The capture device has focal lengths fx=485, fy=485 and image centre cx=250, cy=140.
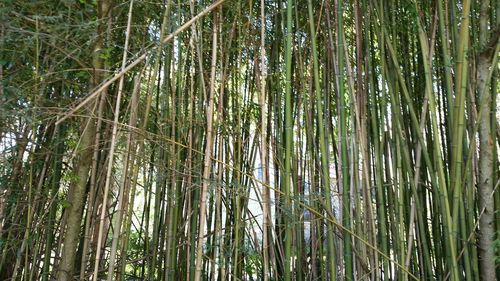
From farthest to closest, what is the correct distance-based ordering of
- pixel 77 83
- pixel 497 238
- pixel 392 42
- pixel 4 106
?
pixel 392 42 → pixel 77 83 → pixel 497 238 → pixel 4 106

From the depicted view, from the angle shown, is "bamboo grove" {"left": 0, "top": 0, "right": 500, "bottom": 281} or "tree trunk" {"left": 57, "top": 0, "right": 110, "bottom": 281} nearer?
"bamboo grove" {"left": 0, "top": 0, "right": 500, "bottom": 281}

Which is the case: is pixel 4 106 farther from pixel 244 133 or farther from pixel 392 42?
pixel 392 42

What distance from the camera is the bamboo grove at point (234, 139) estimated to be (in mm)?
1875

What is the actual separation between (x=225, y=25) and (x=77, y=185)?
3.51ft

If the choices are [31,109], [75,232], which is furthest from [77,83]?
[75,232]

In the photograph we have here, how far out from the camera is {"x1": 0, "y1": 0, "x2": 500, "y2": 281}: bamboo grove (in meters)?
1.88

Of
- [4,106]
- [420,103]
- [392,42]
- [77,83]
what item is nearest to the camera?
[4,106]

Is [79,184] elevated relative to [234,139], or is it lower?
lower

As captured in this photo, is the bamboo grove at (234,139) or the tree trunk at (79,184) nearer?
the bamboo grove at (234,139)

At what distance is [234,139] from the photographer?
105 inches

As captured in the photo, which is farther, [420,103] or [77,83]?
[420,103]

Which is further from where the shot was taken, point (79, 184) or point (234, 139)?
point (234, 139)

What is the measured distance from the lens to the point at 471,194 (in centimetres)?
205

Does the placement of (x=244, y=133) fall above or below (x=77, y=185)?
above
